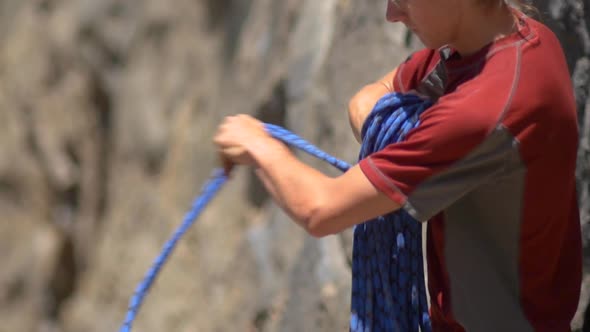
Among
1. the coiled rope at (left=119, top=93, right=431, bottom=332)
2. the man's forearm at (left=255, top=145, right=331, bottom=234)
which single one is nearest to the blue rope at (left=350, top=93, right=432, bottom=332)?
the coiled rope at (left=119, top=93, right=431, bottom=332)

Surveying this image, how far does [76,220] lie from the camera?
363 centimetres

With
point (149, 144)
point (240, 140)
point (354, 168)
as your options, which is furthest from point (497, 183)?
point (149, 144)

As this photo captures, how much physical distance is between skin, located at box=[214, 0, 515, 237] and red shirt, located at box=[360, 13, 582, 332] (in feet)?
0.05

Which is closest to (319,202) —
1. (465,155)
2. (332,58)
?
(465,155)

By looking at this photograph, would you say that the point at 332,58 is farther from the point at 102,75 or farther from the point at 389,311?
the point at 102,75

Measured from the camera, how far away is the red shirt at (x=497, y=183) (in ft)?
3.13

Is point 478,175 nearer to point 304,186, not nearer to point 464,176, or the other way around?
point 464,176

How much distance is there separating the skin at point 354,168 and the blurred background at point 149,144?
96 centimetres

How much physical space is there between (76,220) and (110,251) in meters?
0.28

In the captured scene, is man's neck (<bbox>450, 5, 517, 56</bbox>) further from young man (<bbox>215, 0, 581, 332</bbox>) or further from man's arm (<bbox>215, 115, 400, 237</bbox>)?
man's arm (<bbox>215, 115, 400, 237</bbox>)

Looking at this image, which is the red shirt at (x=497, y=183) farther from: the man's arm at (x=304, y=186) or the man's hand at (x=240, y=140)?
the man's hand at (x=240, y=140)

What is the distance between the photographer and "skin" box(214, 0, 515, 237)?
990mm

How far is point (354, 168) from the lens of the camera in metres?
1.00

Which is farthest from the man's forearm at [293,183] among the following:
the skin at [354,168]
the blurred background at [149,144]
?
the blurred background at [149,144]
